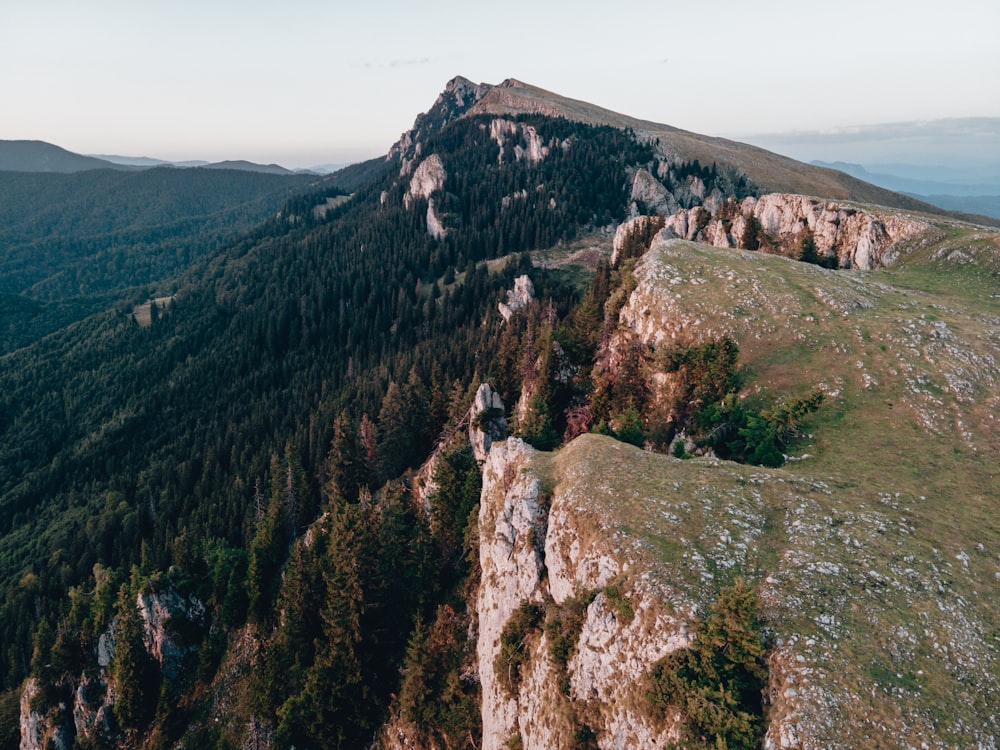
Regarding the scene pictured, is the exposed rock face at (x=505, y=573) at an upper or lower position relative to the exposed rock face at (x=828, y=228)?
lower

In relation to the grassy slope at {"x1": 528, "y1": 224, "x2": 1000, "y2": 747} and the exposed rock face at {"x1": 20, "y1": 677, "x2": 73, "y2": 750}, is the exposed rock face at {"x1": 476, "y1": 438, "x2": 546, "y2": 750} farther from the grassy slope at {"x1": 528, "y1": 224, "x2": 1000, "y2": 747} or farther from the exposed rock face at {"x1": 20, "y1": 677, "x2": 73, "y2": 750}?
the exposed rock face at {"x1": 20, "y1": 677, "x2": 73, "y2": 750}

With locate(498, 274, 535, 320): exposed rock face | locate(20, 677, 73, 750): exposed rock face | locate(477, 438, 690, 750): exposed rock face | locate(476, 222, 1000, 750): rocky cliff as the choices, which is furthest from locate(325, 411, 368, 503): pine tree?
locate(498, 274, 535, 320): exposed rock face

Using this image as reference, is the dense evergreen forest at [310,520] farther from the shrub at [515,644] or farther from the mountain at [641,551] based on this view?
the shrub at [515,644]

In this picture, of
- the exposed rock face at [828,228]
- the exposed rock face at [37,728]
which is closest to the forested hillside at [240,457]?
the exposed rock face at [37,728]

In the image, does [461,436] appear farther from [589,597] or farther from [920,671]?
[920,671]

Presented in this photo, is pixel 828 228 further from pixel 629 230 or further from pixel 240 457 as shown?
pixel 240 457

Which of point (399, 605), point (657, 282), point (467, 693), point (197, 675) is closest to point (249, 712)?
point (197, 675)
